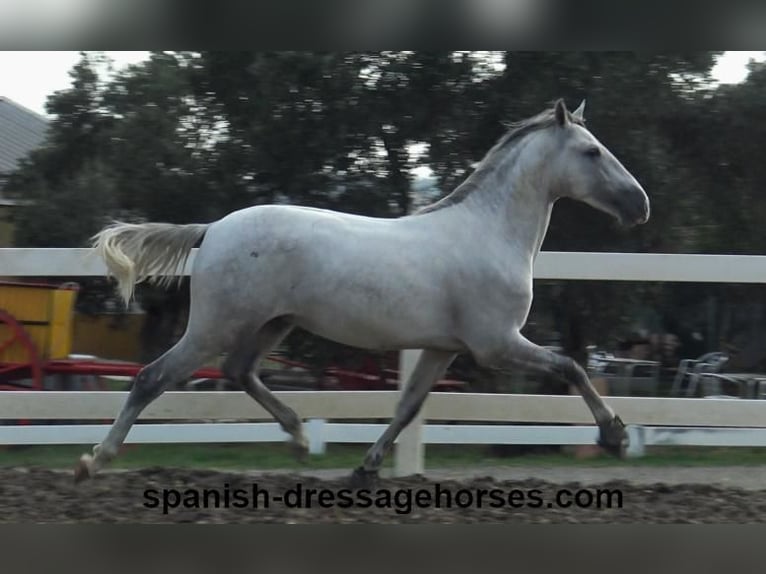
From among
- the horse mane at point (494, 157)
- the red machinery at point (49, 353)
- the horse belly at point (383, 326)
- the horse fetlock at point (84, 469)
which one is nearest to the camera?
the horse belly at point (383, 326)


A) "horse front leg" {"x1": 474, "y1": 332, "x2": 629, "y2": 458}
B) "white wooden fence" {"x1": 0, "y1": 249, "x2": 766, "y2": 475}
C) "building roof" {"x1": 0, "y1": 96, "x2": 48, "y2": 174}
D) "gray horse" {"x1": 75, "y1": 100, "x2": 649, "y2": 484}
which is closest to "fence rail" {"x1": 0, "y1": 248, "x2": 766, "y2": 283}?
"white wooden fence" {"x1": 0, "y1": 249, "x2": 766, "y2": 475}

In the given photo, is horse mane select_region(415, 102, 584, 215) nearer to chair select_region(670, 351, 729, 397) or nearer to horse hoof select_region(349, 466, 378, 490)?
horse hoof select_region(349, 466, 378, 490)

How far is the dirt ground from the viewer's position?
14.7ft

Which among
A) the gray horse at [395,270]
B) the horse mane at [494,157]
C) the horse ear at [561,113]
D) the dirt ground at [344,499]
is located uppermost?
the horse ear at [561,113]

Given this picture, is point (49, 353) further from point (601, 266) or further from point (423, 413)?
point (601, 266)

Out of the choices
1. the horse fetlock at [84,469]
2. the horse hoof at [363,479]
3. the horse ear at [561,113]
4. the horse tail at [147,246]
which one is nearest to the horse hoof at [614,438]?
the horse hoof at [363,479]

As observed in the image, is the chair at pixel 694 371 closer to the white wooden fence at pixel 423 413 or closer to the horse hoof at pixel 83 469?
the white wooden fence at pixel 423 413

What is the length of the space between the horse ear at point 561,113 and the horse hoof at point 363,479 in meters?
1.76

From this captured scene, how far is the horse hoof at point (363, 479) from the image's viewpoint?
15.4 ft

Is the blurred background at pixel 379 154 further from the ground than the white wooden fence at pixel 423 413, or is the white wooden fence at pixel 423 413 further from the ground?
the blurred background at pixel 379 154

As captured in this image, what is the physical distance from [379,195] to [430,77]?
65 cm

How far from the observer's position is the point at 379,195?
202 inches

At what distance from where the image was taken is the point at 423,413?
511cm

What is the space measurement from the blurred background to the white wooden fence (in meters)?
0.23
